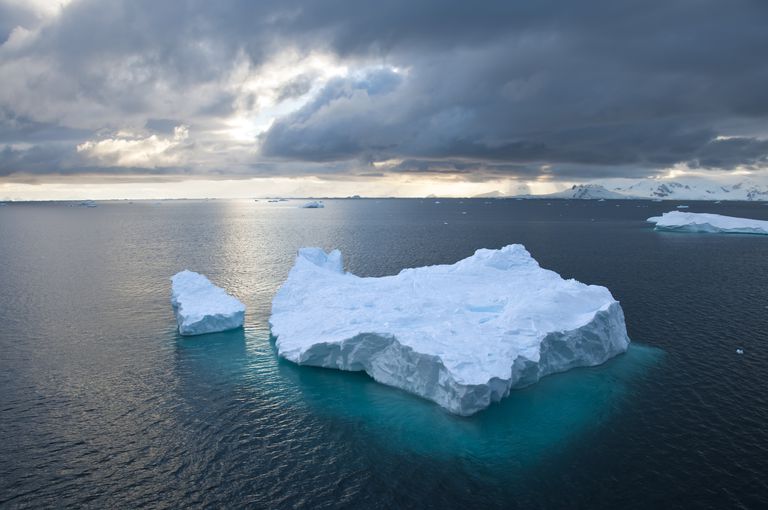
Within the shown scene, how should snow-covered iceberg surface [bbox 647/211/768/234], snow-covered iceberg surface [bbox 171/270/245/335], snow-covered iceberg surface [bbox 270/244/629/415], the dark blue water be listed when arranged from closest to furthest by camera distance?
the dark blue water
snow-covered iceberg surface [bbox 270/244/629/415]
snow-covered iceberg surface [bbox 171/270/245/335]
snow-covered iceberg surface [bbox 647/211/768/234]

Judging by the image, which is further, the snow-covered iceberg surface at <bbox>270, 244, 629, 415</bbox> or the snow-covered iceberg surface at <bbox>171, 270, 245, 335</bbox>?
the snow-covered iceberg surface at <bbox>171, 270, 245, 335</bbox>

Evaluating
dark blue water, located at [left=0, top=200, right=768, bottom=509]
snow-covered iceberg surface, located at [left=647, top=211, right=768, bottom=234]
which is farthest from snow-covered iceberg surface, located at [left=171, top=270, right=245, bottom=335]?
snow-covered iceberg surface, located at [left=647, top=211, right=768, bottom=234]

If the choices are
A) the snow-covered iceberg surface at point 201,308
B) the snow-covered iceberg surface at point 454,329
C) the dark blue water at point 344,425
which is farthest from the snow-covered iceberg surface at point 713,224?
the snow-covered iceberg surface at point 201,308

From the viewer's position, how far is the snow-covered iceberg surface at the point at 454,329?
99.6ft

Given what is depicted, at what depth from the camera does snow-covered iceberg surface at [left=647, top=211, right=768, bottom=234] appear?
128 m

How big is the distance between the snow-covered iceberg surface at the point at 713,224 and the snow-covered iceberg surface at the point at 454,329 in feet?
361

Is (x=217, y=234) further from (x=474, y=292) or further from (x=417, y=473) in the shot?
(x=417, y=473)

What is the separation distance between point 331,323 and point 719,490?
2637 centimetres

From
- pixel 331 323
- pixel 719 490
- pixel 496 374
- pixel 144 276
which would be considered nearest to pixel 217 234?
pixel 144 276

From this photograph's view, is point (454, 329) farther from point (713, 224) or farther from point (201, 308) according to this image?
point (713, 224)

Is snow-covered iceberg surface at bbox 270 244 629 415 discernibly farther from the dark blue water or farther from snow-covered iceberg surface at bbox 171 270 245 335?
snow-covered iceberg surface at bbox 171 270 245 335

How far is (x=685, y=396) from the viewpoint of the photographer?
30.8 m

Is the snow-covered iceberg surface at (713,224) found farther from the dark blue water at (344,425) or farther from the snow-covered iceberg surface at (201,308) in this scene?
the snow-covered iceberg surface at (201,308)

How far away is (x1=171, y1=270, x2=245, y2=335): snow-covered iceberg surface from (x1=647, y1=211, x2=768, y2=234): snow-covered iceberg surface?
133049mm
